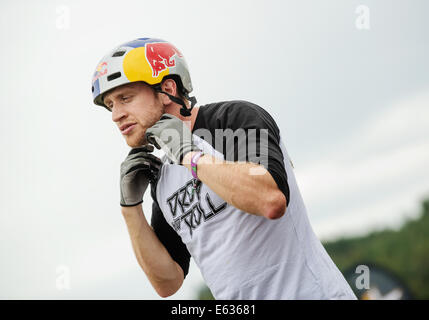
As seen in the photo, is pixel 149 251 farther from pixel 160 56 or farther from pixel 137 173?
pixel 160 56

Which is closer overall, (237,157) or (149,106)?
(237,157)

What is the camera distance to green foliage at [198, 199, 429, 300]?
2912 cm

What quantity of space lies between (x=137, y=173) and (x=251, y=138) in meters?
1.48

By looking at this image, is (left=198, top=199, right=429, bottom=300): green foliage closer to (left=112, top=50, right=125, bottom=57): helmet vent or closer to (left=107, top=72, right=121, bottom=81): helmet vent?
(left=112, top=50, right=125, bottom=57): helmet vent

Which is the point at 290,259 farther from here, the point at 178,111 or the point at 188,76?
the point at 188,76

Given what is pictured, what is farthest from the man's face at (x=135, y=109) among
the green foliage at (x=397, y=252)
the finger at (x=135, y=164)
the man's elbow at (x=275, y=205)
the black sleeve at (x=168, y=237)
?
the green foliage at (x=397, y=252)

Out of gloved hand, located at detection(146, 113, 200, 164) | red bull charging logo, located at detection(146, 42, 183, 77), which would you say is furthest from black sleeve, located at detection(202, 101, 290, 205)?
red bull charging logo, located at detection(146, 42, 183, 77)

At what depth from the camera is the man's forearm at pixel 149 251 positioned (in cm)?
528

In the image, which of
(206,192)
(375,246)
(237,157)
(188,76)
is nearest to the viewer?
(237,157)

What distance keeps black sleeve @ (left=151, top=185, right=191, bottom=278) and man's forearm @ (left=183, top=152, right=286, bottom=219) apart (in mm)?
1446

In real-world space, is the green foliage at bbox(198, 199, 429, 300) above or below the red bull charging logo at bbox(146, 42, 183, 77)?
below
